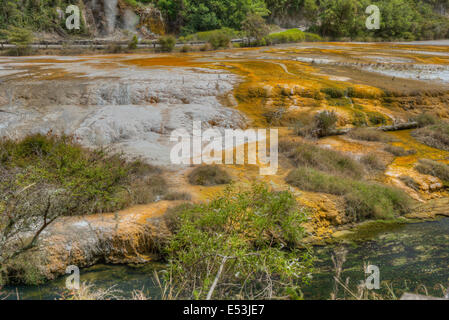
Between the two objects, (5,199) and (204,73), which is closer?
(5,199)

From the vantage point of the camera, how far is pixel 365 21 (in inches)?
1447

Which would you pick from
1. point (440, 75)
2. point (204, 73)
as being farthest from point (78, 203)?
point (440, 75)

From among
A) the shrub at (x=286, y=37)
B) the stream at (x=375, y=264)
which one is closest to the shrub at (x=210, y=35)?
the shrub at (x=286, y=37)

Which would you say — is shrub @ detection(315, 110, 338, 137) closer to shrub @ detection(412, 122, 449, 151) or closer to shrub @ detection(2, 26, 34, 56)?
shrub @ detection(412, 122, 449, 151)

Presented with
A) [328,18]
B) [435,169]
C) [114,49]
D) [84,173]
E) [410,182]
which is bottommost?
[410,182]

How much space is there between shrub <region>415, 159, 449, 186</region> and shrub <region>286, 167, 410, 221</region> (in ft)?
5.38

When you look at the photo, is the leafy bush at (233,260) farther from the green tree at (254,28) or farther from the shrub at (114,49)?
the green tree at (254,28)

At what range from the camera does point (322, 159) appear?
9.81 m

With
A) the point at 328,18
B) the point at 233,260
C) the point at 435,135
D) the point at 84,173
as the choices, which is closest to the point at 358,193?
the point at 233,260

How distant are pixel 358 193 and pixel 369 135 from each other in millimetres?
4223

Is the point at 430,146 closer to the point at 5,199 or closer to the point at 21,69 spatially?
the point at 5,199

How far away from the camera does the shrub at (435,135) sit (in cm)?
1119

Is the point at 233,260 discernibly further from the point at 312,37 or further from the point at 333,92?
the point at 312,37
